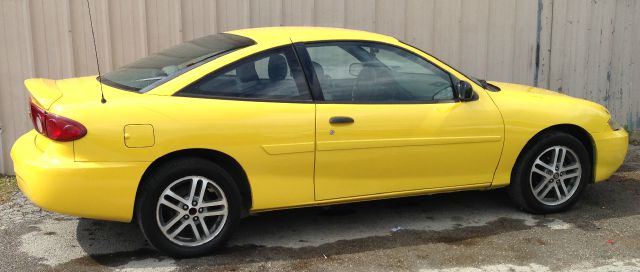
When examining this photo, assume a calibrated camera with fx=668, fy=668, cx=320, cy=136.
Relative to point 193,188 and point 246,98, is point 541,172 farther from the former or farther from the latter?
point 193,188

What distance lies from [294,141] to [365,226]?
42.1 inches

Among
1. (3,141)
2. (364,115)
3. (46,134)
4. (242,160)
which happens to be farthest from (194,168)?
(3,141)

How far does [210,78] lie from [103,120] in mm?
718

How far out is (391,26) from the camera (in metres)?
A: 7.18

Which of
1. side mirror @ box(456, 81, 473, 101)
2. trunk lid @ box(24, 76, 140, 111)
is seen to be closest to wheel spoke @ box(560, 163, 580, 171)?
side mirror @ box(456, 81, 473, 101)

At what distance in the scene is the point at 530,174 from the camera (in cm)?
509

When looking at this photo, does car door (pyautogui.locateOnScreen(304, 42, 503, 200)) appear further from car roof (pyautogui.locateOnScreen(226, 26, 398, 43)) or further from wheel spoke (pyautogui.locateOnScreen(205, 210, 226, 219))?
wheel spoke (pyautogui.locateOnScreen(205, 210, 226, 219))

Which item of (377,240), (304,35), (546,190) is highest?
(304,35)

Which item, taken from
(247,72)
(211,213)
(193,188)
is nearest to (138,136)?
(193,188)

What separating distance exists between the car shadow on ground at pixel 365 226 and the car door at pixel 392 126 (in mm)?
353

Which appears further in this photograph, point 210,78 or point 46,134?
point 210,78

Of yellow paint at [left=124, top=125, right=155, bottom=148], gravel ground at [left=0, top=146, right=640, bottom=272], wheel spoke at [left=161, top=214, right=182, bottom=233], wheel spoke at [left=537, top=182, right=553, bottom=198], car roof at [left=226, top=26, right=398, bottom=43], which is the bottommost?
gravel ground at [left=0, top=146, right=640, bottom=272]

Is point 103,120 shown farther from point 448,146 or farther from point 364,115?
point 448,146

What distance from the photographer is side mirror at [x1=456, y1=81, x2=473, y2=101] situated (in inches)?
188
